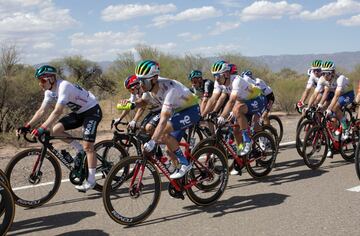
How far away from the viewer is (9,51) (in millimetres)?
18797

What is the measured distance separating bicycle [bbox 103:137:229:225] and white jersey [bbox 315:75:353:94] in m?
3.91

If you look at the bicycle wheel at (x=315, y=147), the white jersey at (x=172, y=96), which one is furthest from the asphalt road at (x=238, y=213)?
the white jersey at (x=172, y=96)

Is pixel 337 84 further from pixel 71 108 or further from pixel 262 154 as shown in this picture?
pixel 71 108

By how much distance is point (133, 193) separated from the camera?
528 centimetres

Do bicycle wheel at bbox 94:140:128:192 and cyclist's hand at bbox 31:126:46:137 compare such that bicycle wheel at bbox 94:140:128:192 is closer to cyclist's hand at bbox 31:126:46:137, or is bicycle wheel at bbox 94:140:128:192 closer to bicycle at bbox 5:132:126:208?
bicycle at bbox 5:132:126:208

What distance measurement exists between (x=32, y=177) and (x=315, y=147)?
502 cm

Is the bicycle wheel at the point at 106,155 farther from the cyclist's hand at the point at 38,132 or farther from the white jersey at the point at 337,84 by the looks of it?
the white jersey at the point at 337,84

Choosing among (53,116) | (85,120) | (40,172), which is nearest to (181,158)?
(85,120)

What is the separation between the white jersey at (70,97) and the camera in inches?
235

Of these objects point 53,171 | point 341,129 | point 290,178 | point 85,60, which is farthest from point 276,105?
point 85,60

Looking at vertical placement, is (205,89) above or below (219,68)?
below

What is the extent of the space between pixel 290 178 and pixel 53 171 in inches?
153

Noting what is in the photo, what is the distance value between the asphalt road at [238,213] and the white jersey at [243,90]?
146 cm

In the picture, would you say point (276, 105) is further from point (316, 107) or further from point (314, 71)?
point (316, 107)
